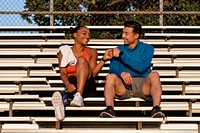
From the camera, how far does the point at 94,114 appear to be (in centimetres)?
648

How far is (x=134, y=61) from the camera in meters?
5.92

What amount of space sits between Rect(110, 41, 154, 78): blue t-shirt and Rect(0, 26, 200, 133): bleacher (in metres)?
0.28

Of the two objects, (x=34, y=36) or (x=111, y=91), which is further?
(x=34, y=36)

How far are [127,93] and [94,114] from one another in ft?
2.30

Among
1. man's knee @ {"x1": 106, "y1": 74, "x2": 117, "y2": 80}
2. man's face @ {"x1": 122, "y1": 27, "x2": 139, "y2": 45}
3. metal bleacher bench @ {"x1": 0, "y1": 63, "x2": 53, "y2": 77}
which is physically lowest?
man's knee @ {"x1": 106, "y1": 74, "x2": 117, "y2": 80}

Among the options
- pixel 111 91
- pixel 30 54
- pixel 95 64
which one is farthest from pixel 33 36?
pixel 111 91

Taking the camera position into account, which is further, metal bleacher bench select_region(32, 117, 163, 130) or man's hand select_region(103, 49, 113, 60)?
man's hand select_region(103, 49, 113, 60)

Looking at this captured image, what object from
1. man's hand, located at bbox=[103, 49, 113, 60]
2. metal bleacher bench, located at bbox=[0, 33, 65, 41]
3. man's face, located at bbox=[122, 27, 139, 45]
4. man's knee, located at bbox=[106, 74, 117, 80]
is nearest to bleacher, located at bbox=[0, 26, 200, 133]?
metal bleacher bench, located at bbox=[0, 33, 65, 41]

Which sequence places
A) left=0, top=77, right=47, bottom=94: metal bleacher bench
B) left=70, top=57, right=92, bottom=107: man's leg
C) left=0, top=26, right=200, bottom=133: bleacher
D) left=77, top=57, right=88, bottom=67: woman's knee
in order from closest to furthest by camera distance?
left=70, top=57, right=92, bottom=107: man's leg, left=0, top=26, right=200, bottom=133: bleacher, left=77, top=57, right=88, bottom=67: woman's knee, left=0, top=77, right=47, bottom=94: metal bleacher bench

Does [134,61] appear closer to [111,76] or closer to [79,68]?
[111,76]

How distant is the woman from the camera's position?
580cm

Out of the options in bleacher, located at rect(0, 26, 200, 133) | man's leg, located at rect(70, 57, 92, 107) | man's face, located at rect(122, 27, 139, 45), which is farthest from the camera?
man's face, located at rect(122, 27, 139, 45)

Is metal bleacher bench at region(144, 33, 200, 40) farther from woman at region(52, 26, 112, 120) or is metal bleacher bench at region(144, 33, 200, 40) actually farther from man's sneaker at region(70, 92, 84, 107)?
man's sneaker at region(70, 92, 84, 107)

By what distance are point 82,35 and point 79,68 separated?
0.58 metres
